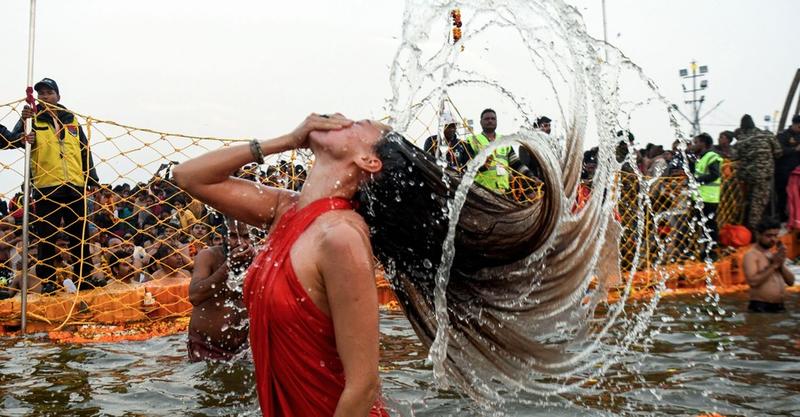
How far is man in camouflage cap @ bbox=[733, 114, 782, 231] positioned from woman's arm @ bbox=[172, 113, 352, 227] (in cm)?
1043

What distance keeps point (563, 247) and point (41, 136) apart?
613 centimetres

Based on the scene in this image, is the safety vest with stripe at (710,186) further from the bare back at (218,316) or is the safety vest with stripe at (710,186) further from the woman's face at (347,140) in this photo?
the woman's face at (347,140)

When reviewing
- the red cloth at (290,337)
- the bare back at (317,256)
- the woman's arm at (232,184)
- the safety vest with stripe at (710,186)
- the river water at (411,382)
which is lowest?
the river water at (411,382)

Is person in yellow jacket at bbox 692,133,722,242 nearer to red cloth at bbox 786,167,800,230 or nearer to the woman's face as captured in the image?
red cloth at bbox 786,167,800,230

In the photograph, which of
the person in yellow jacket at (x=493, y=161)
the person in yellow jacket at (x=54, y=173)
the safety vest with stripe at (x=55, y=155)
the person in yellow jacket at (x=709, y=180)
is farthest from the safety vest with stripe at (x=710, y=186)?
the safety vest with stripe at (x=55, y=155)

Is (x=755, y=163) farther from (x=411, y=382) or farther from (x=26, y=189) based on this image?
(x=26, y=189)

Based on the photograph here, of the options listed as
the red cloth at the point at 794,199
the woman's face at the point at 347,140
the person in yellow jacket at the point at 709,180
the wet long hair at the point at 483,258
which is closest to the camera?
the woman's face at the point at 347,140

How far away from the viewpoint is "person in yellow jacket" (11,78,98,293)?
24.2 feet

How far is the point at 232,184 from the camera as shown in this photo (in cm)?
256

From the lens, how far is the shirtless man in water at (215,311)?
5184mm

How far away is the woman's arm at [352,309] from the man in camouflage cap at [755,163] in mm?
10643

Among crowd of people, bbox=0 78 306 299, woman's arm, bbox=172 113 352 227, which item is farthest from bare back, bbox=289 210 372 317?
crowd of people, bbox=0 78 306 299

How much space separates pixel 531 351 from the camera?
113 inches

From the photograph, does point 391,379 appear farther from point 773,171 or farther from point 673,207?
point 773,171
